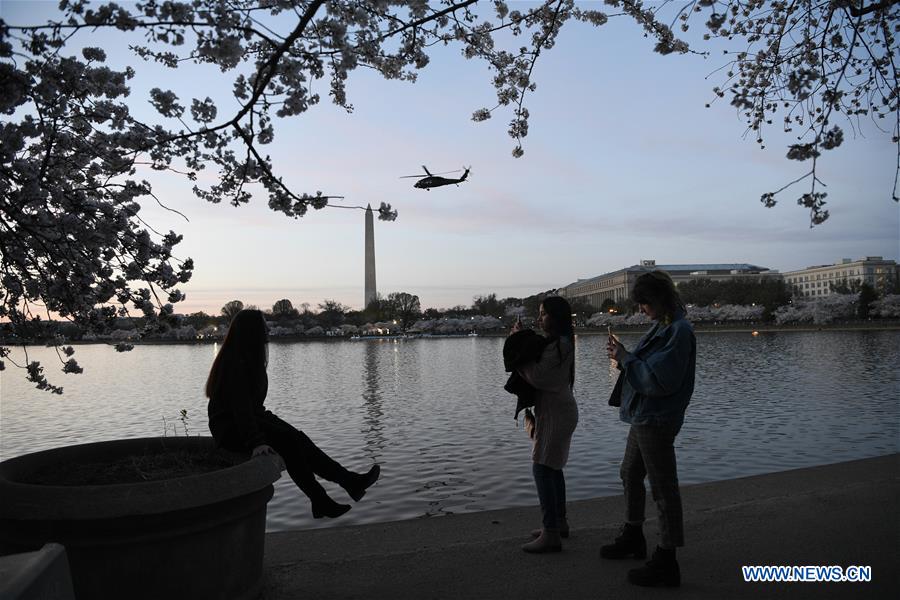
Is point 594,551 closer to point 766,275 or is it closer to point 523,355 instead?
point 523,355

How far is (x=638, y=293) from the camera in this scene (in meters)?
4.86

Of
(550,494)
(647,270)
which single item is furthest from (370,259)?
(550,494)

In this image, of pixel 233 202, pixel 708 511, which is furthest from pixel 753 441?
pixel 233 202

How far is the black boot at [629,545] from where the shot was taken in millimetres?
4820

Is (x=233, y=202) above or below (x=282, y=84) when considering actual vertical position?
below

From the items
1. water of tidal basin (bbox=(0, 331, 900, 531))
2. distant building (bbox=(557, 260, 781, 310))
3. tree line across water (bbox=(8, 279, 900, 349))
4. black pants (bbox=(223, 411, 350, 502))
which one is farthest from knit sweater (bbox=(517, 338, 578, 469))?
distant building (bbox=(557, 260, 781, 310))

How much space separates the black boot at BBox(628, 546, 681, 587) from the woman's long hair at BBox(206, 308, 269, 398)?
9.42 ft

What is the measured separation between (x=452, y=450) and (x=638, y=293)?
835 centimetres

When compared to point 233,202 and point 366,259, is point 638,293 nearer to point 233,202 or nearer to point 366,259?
point 233,202

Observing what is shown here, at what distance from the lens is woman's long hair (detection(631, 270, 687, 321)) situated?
4.67 m

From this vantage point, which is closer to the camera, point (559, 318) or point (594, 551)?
point (594, 551)

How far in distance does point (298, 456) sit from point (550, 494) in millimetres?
1959

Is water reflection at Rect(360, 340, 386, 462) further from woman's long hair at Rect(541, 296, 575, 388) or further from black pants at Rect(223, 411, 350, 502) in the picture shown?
woman's long hair at Rect(541, 296, 575, 388)

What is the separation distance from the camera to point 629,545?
483cm
